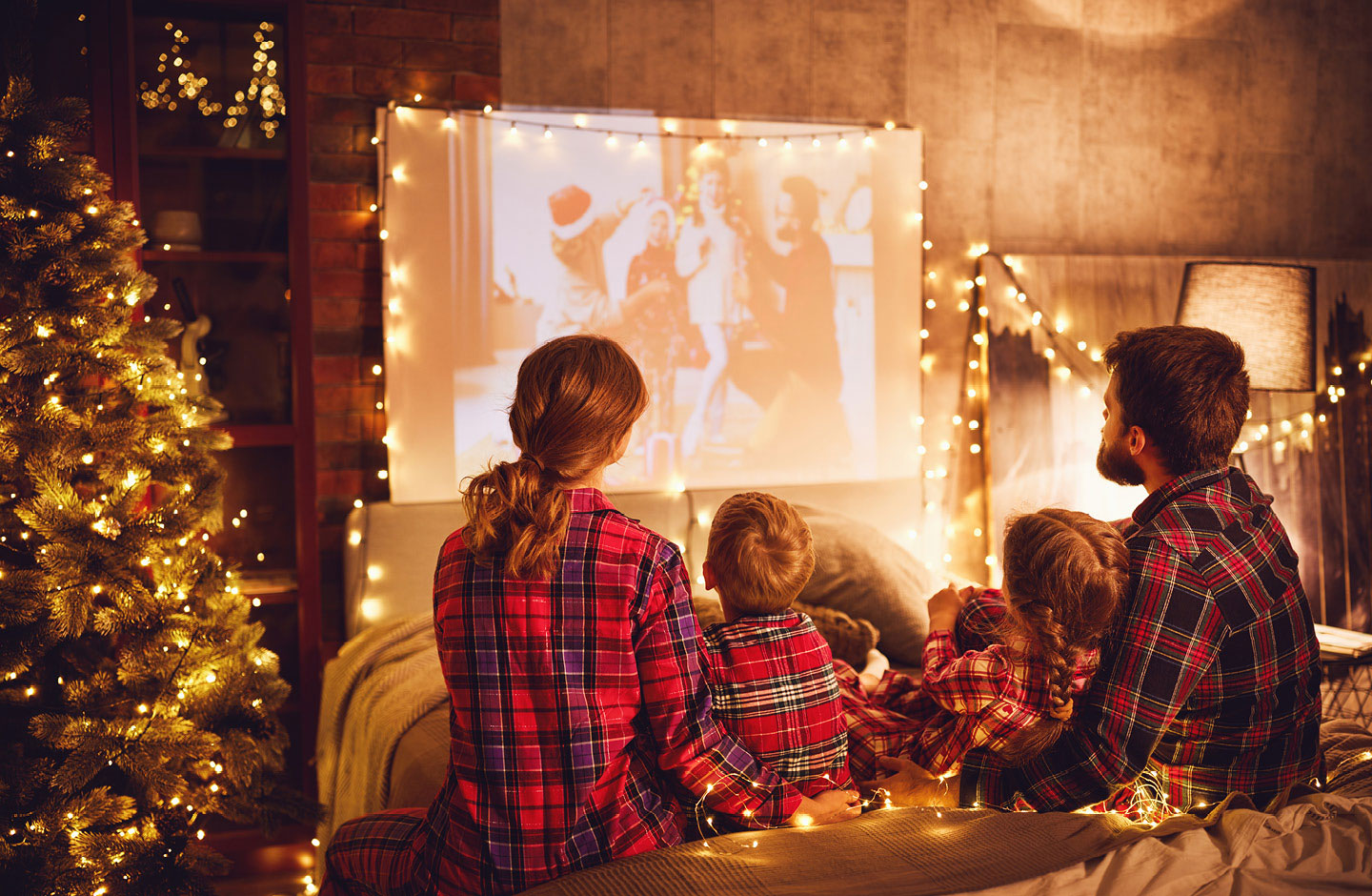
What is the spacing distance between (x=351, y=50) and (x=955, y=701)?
8.71 feet

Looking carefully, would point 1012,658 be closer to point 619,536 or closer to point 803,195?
point 619,536

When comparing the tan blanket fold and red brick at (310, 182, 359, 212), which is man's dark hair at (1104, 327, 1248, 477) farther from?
red brick at (310, 182, 359, 212)

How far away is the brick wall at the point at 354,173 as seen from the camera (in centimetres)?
307

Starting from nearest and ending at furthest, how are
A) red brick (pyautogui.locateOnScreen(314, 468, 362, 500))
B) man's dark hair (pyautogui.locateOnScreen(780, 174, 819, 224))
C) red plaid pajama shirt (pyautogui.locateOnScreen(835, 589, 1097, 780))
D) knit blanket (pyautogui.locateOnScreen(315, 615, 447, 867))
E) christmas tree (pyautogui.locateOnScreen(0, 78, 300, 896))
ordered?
red plaid pajama shirt (pyautogui.locateOnScreen(835, 589, 1097, 780))
christmas tree (pyautogui.locateOnScreen(0, 78, 300, 896))
knit blanket (pyautogui.locateOnScreen(315, 615, 447, 867))
red brick (pyautogui.locateOnScreen(314, 468, 362, 500))
man's dark hair (pyautogui.locateOnScreen(780, 174, 819, 224))

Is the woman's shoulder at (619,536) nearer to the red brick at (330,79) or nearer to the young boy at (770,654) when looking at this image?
the young boy at (770,654)

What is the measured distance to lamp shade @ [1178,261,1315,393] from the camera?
372cm

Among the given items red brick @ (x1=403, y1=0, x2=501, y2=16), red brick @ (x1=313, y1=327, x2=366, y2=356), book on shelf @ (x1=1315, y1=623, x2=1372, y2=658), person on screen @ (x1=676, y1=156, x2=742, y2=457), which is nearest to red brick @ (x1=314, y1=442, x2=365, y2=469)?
red brick @ (x1=313, y1=327, x2=366, y2=356)

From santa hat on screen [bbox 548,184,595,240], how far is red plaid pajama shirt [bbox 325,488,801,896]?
6.74 feet

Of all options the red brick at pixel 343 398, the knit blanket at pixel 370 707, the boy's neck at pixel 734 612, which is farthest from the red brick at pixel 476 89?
the boy's neck at pixel 734 612

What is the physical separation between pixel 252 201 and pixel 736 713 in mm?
2393

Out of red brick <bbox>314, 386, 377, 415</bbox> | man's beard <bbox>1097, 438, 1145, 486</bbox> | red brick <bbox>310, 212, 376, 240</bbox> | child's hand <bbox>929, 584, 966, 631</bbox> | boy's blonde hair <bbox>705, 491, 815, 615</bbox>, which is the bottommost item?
child's hand <bbox>929, 584, 966, 631</bbox>

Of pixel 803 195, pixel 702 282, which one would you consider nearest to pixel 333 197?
pixel 702 282

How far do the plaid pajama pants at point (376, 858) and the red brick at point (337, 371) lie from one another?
1.82 metres

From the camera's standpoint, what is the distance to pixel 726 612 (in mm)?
1626
